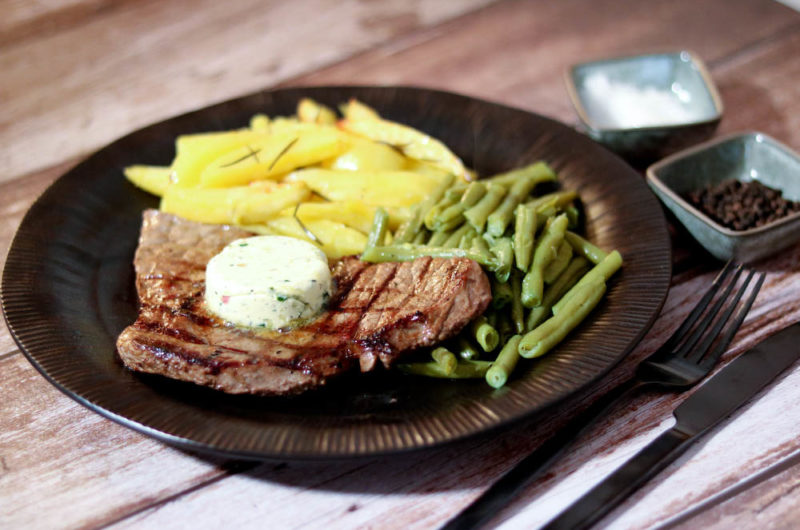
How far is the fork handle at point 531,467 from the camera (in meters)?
2.51

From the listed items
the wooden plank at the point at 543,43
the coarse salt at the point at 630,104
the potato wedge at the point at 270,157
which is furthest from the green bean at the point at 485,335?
the wooden plank at the point at 543,43

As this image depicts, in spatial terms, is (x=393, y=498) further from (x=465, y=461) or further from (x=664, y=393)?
(x=664, y=393)

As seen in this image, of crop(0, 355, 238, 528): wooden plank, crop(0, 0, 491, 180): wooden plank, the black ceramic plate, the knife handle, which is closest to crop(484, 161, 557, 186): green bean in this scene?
the black ceramic plate

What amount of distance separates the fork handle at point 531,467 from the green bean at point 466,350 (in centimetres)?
45

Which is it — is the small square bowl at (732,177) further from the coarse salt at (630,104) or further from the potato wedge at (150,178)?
the potato wedge at (150,178)

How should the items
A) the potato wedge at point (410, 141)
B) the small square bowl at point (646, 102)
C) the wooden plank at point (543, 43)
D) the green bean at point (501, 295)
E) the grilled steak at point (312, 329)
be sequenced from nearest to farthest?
the grilled steak at point (312, 329) → the green bean at point (501, 295) → the potato wedge at point (410, 141) → the small square bowl at point (646, 102) → the wooden plank at point (543, 43)

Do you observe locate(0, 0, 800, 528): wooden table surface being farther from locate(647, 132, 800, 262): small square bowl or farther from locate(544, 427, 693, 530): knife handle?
locate(647, 132, 800, 262): small square bowl

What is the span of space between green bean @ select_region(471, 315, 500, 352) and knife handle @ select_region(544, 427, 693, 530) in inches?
27.5

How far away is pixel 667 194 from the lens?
3781mm

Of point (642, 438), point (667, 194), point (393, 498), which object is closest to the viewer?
point (393, 498)

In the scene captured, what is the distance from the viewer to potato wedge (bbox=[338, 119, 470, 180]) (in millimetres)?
4258

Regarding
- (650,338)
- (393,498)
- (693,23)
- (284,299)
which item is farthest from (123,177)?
(693,23)

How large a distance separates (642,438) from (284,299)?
60.4 inches

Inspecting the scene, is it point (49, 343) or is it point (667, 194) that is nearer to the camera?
point (49, 343)
